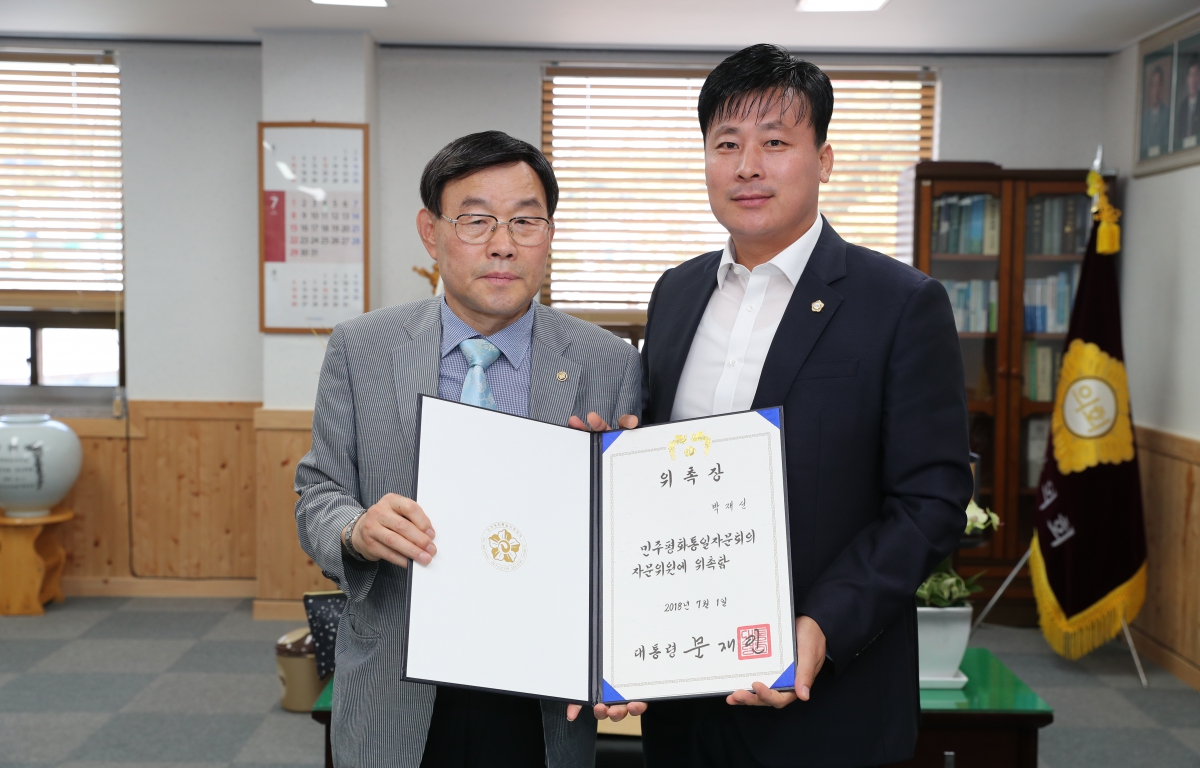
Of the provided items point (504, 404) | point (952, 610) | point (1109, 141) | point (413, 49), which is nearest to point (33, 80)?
point (413, 49)

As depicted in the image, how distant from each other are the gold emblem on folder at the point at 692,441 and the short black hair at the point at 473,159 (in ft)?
1.31

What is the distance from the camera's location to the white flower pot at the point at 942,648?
222 centimetres

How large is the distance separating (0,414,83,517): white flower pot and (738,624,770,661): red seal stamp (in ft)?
13.0

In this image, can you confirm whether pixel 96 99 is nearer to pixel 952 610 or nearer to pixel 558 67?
pixel 558 67

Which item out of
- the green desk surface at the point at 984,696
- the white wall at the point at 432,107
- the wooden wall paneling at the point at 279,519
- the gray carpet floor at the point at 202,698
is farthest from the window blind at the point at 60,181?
the green desk surface at the point at 984,696

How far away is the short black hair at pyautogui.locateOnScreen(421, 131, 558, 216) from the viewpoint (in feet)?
4.34

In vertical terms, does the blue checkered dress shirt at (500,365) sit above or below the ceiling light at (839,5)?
below

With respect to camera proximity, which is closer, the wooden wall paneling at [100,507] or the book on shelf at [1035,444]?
the book on shelf at [1035,444]

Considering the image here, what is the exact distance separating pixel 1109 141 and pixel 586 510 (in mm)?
4257

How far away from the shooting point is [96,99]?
174 inches

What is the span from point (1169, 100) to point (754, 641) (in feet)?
12.5

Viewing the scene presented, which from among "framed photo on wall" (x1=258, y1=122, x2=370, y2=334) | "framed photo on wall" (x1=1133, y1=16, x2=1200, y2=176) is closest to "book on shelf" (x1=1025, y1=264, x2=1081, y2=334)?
"framed photo on wall" (x1=1133, y1=16, x2=1200, y2=176)

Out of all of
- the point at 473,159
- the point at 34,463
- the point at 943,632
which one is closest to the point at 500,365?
the point at 473,159

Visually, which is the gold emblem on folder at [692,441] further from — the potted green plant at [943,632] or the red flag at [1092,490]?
the red flag at [1092,490]
